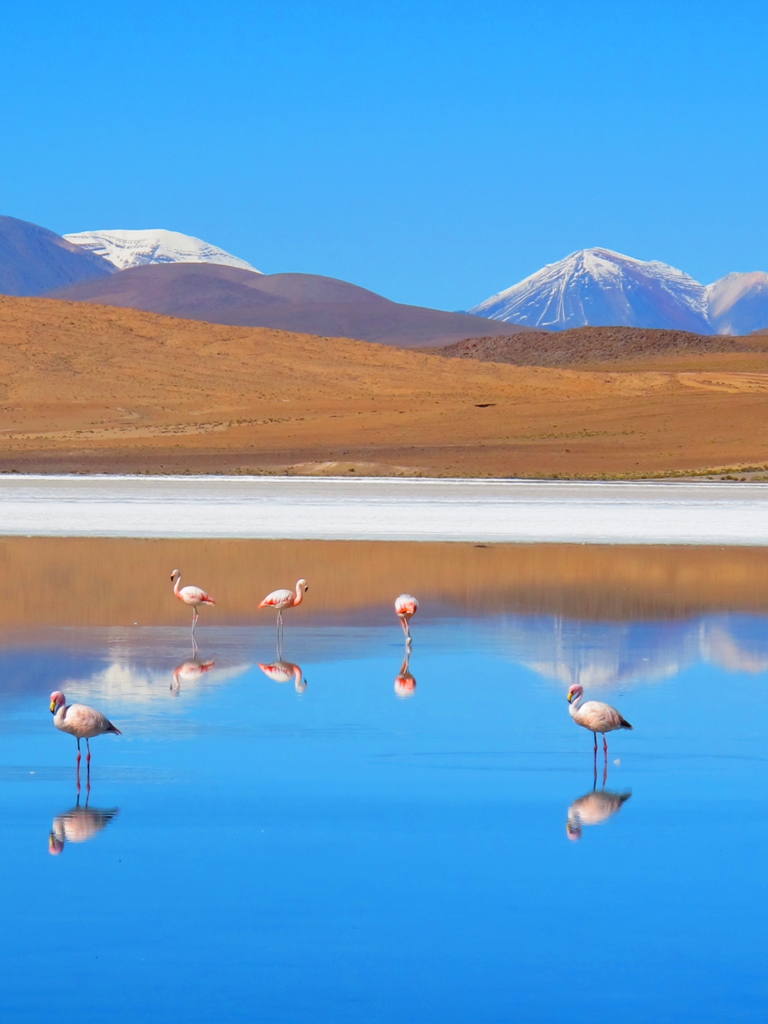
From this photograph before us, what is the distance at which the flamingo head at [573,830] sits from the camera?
20.7ft

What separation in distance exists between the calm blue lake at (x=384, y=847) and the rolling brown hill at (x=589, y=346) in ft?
421

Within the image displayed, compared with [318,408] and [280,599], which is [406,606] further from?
[318,408]

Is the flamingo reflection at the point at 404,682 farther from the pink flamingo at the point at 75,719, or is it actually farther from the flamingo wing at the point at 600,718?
the pink flamingo at the point at 75,719

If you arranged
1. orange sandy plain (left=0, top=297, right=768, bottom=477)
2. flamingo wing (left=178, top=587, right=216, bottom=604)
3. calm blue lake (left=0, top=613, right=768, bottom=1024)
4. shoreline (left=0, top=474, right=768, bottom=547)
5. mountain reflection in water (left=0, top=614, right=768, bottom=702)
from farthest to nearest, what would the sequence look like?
orange sandy plain (left=0, top=297, right=768, bottom=477)
shoreline (left=0, top=474, right=768, bottom=547)
flamingo wing (left=178, top=587, right=216, bottom=604)
mountain reflection in water (left=0, top=614, right=768, bottom=702)
calm blue lake (left=0, top=613, right=768, bottom=1024)

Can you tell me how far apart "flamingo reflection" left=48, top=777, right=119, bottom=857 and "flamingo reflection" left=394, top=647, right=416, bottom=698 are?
3112 mm

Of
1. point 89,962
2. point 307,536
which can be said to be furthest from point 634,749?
point 307,536

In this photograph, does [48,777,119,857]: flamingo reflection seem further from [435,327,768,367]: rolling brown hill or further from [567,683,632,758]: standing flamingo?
[435,327,768,367]: rolling brown hill

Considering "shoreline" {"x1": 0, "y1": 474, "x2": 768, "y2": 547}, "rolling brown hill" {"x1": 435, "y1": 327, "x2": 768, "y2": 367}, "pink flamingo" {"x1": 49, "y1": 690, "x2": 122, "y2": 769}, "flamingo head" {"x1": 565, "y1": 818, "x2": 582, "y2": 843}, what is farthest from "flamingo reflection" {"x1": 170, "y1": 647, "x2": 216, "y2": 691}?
"rolling brown hill" {"x1": 435, "y1": 327, "x2": 768, "y2": 367}

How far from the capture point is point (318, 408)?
64.8 m

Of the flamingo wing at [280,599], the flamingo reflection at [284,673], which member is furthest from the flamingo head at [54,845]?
the flamingo wing at [280,599]

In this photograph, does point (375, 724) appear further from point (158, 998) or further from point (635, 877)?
point (158, 998)

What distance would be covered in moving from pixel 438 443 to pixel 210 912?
45922mm

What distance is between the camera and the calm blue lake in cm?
473

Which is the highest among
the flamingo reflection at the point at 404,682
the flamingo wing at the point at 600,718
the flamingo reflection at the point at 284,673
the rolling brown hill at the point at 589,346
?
the rolling brown hill at the point at 589,346
